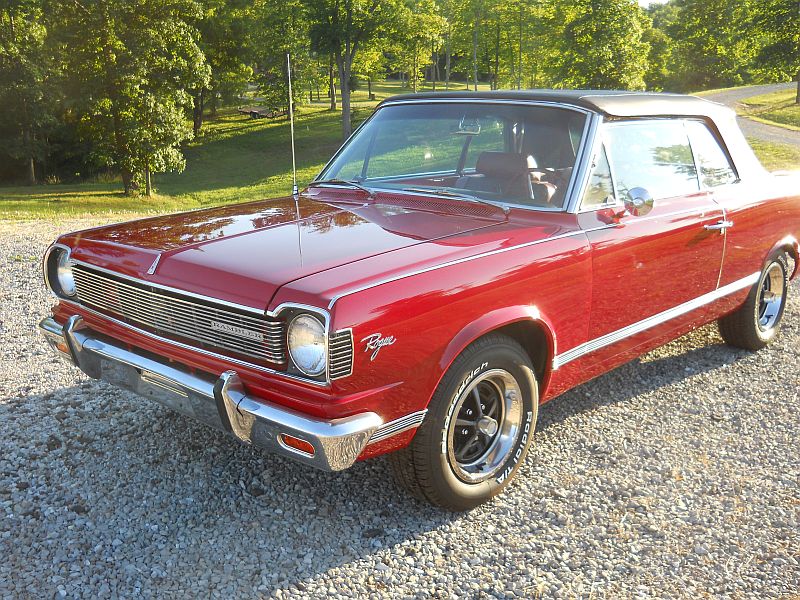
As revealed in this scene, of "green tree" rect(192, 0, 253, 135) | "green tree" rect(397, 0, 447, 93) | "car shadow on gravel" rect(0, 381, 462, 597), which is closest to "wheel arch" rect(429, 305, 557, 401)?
"car shadow on gravel" rect(0, 381, 462, 597)

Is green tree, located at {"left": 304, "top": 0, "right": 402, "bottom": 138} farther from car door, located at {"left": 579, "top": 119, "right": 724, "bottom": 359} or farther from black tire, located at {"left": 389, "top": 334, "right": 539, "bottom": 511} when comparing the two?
black tire, located at {"left": 389, "top": 334, "right": 539, "bottom": 511}

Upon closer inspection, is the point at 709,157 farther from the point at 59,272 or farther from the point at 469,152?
the point at 59,272

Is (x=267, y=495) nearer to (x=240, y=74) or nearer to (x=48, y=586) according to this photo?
(x=48, y=586)

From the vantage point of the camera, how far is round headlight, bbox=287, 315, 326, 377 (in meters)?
2.58

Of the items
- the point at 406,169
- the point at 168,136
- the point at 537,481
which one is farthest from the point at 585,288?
the point at 168,136

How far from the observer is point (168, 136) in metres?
29.0

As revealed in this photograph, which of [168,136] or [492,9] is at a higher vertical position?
[492,9]

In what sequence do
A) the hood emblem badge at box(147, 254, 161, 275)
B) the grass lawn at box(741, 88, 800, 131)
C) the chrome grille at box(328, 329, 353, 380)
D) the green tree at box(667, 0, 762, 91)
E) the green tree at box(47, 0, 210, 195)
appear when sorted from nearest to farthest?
the chrome grille at box(328, 329, 353, 380)
the hood emblem badge at box(147, 254, 161, 275)
the green tree at box(47, 0, 210, 195)
the grass lawn at box(741, 88, 800, 131)
the green tree at box(667, 0, 762, 91)

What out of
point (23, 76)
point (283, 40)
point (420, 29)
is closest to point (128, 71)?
point (23, 76)

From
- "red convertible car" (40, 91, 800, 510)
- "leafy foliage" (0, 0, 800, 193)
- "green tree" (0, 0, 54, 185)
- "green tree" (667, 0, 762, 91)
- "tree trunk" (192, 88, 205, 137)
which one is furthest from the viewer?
"green tree" (667, 0, 762, 91)

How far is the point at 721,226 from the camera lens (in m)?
4.37

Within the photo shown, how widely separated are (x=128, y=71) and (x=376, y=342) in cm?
2831

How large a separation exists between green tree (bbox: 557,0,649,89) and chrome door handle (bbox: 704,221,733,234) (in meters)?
35.3

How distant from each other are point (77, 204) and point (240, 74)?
2144 cm
